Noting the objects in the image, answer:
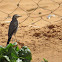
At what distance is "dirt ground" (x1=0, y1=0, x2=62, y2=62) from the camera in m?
4.68

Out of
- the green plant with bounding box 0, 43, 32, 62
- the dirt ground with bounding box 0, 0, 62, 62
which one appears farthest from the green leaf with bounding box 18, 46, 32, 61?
the dirt ground with bounding box 0, 0, 62, 62

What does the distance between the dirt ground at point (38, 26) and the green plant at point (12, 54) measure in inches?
20.1

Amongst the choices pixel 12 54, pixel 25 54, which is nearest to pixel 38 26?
pixel 25 54

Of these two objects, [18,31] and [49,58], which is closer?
[49,58]

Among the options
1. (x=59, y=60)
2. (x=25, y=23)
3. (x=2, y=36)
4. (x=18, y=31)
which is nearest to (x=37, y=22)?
(x=25, y=23)

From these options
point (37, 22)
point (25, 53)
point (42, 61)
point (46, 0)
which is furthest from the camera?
point (46, 0)

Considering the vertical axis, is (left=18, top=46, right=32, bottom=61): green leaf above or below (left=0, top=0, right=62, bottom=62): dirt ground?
above

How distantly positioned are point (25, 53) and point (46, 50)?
95 centimetres

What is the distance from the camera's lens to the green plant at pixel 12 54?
3643 mm

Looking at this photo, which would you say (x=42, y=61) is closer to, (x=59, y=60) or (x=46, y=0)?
(x=59, y=60)

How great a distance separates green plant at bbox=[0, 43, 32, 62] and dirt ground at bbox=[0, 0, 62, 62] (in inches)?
20.1

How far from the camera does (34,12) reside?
273 inches

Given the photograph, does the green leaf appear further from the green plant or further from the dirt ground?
the dirt ground

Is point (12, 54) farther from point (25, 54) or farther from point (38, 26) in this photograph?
point (38, 26)
